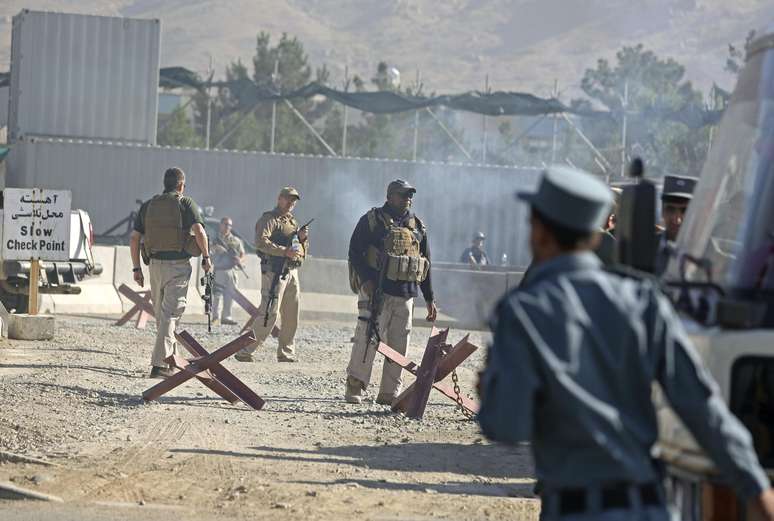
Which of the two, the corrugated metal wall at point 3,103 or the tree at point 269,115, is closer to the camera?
the corrugated metal wall at point 3,103

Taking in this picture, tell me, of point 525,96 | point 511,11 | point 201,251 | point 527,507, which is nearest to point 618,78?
point 525,96

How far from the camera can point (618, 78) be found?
77.4 meters

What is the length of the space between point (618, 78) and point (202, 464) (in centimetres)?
7008

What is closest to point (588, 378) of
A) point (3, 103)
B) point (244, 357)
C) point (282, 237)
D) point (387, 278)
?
point (387, 278)

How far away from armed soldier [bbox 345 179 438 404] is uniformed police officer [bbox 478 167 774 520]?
8.30m

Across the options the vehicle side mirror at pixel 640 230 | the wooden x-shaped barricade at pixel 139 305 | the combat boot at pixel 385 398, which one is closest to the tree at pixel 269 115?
the wooden x-shaped barricade at pixel 139 305

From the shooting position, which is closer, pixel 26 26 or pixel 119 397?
pixel 119 397

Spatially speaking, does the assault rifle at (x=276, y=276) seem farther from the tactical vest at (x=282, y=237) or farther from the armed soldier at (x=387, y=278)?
the armed soldier at (x=387, y=278)

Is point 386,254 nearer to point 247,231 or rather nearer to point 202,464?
point 202,464

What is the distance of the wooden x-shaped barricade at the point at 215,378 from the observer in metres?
12.0

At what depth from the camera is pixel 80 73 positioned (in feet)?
106

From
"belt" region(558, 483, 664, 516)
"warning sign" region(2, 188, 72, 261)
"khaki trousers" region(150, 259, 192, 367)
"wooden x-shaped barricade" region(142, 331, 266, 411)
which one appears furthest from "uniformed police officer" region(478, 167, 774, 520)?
"warning sign" region(2, 188, 72, 261)

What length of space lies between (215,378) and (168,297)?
1623 mm

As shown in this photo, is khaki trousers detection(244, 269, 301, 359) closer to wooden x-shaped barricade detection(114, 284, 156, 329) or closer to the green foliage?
wooden x-shaped barricade detection(114, 284, 156, 329)
